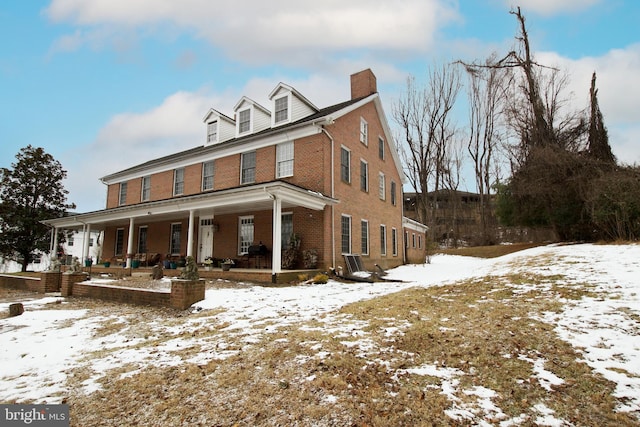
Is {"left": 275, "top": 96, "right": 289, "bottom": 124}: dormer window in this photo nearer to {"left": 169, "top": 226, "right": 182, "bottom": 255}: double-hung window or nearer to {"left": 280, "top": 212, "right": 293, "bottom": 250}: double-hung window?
{"left": 280, "top": 212, "right": 293, "bottom": 250}: double-hung window

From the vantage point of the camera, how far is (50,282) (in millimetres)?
10484

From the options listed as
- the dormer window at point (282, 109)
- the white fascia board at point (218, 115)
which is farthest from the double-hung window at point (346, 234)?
the white fascia board at point (218, 115)

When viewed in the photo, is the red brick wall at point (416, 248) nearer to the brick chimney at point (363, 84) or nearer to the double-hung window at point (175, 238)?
the brick chimney at point (363, 84)

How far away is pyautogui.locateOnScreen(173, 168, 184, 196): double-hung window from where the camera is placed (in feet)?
59.1

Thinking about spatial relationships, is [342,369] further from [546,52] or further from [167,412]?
[546,52]

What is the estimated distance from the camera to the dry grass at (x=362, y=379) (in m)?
2.74

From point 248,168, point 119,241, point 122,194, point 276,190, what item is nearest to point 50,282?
point 276,190

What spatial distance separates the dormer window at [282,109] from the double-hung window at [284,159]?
2.05 m

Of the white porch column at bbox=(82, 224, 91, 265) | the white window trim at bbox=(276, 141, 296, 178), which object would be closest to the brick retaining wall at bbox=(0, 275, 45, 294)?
the white porch column at bbox=(82, 224, 91, 265)

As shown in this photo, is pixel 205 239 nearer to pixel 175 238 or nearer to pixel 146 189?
pixel 175 238

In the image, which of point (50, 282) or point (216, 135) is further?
point (216, 135)

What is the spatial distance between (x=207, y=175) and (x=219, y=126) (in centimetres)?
322

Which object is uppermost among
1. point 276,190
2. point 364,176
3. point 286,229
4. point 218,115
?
point 218,115

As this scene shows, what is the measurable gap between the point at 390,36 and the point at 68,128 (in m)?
14.2
